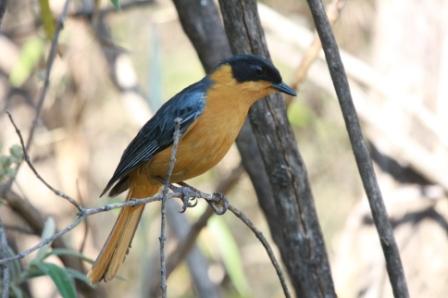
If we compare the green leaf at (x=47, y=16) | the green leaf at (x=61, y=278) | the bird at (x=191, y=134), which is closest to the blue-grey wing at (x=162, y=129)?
the bird at (x=191, y=134)

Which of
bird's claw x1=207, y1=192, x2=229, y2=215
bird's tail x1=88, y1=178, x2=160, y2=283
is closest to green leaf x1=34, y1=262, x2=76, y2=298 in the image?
bird's tail x1=88, y1=178, x2=160, y2=283

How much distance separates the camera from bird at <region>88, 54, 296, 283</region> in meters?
4.29

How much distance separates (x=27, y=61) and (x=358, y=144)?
2764 millimetres

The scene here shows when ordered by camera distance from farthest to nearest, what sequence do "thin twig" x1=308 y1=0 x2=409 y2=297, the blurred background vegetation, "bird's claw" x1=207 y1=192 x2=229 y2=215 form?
the blurred background vegetation, "bird's claw" x1=207 y1=192 x2=229 y2=215, "thin twig" x1=308 y1=0 x2=409 y2=297

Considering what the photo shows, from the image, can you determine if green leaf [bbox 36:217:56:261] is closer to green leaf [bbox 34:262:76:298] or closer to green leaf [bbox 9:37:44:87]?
green leaf [bbox 34:262:76:298]

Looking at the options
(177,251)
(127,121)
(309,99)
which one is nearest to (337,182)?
(309,99)

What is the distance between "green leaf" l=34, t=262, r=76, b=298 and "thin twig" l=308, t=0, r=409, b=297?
4.16ft

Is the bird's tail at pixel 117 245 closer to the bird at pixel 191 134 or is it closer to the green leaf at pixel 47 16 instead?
the bird at pixel 191 134

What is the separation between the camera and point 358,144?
3.83 metres

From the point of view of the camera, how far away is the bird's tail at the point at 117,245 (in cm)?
442

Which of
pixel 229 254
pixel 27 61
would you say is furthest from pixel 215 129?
pixel 27 61

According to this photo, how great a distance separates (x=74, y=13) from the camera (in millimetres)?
6379

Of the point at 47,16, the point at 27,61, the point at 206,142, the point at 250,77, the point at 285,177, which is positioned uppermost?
the point at 47,16

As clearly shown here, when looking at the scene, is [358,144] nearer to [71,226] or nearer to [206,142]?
[206,142]
